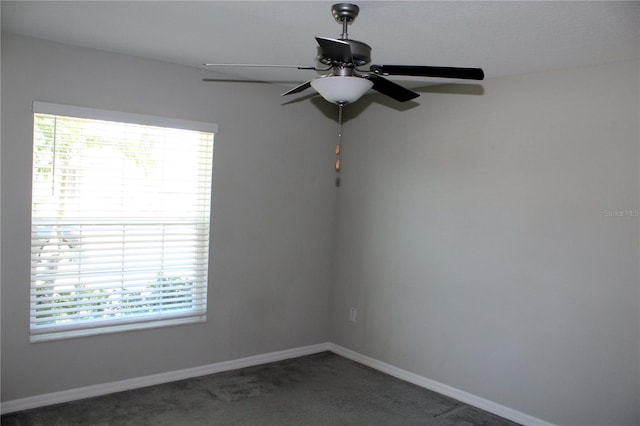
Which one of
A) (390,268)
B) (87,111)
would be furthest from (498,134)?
(87,111)

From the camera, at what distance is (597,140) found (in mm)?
3236

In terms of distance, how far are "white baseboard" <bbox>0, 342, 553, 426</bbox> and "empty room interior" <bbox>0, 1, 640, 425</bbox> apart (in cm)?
2

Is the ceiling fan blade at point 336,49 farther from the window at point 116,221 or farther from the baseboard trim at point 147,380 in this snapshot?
the baseboard trim at point 147,380

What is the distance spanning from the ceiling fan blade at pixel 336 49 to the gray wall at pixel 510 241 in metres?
1.90

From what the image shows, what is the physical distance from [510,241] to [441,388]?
4.25 ft

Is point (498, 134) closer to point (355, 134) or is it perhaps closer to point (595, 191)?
point (595, 191)

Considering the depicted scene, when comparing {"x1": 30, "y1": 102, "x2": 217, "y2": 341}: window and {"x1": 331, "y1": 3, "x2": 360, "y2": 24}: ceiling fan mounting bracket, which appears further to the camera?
{"x1": 30, "y1": 102, "x2": 217, "y2": 341}: window

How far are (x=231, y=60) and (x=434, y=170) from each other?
5.87 feet

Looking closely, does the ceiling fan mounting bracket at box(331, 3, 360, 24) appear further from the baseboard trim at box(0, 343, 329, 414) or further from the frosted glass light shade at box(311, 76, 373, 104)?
the baseboard trim at box(0, 343, 329, 414)

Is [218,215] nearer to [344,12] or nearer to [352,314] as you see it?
[352,314]

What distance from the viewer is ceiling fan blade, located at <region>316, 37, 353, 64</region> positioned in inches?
79.9

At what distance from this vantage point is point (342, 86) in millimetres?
2297

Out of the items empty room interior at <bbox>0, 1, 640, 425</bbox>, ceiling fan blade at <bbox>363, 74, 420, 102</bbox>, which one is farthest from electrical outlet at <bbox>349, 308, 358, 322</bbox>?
ceiling fan blade at <bbox>363, 74, 420, 102</bbox>

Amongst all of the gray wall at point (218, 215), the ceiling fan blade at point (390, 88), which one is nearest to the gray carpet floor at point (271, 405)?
the gray wall at point (218, 215)
